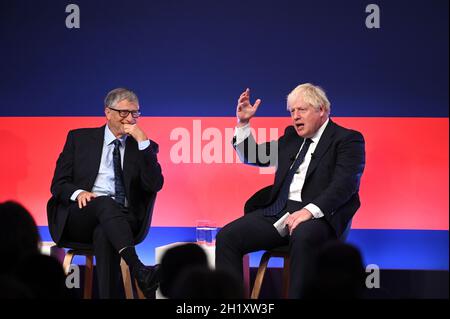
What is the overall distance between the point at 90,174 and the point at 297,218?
4.45 ft

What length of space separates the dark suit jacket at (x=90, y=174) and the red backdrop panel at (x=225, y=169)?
31.9 inches

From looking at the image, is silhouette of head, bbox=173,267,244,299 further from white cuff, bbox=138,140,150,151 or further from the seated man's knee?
white cuff, bbox=138,140,150,151

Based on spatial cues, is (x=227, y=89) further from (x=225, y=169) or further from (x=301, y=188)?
(x=301, y=188)

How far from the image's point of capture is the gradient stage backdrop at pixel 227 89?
16.2ft

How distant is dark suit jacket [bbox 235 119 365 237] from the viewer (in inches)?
148

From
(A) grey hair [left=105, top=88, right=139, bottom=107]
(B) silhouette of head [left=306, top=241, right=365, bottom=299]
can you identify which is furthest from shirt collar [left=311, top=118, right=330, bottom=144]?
(B) silhouette of head [left=306, top=241, right=365, bottom=299]

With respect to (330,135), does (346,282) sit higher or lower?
lower

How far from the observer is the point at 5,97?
520 centimetres

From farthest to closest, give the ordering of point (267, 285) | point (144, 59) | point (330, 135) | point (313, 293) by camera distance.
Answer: point (144, 59)
point (267, 285)
point (330, 135)
point (313, 293)

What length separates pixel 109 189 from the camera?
4266 millimetres

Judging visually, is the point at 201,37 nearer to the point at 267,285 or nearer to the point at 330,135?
the point at 330,135

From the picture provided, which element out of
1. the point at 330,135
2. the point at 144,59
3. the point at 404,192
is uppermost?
the point at 144,59

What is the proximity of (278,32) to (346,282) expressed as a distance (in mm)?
3283
